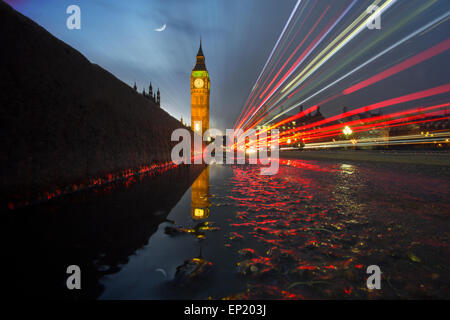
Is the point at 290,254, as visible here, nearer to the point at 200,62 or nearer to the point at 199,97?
the point at 199,97

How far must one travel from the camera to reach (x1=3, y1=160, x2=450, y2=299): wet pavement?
5.27 feet

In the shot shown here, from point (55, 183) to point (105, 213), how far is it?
220 centimetres

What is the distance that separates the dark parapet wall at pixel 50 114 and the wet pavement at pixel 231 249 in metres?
1.00

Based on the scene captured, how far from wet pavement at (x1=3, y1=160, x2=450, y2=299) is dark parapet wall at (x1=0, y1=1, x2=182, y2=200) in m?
1.00

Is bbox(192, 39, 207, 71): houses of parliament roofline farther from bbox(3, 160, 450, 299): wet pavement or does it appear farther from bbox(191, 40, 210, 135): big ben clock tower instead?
bbox(3, 160, 450, 299): wet pavement

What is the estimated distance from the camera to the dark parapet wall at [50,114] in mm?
3701

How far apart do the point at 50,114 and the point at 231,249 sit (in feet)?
17.5

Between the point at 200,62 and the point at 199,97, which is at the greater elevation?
the point at 200,62

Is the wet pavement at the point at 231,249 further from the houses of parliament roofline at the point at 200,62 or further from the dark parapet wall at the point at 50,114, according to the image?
the houses of parliament roofline at the point at 200,62

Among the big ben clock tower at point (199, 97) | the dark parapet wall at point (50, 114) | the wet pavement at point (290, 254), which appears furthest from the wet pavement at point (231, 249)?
the big ben clock tower at point (199, 97)

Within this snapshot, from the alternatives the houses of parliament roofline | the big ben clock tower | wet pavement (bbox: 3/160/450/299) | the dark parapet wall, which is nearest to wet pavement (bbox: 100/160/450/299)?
wet pavement (bbox: 3/160/450/299)

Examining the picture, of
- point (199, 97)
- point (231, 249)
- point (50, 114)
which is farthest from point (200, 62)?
point (231, 249)

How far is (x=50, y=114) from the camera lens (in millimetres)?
4629
